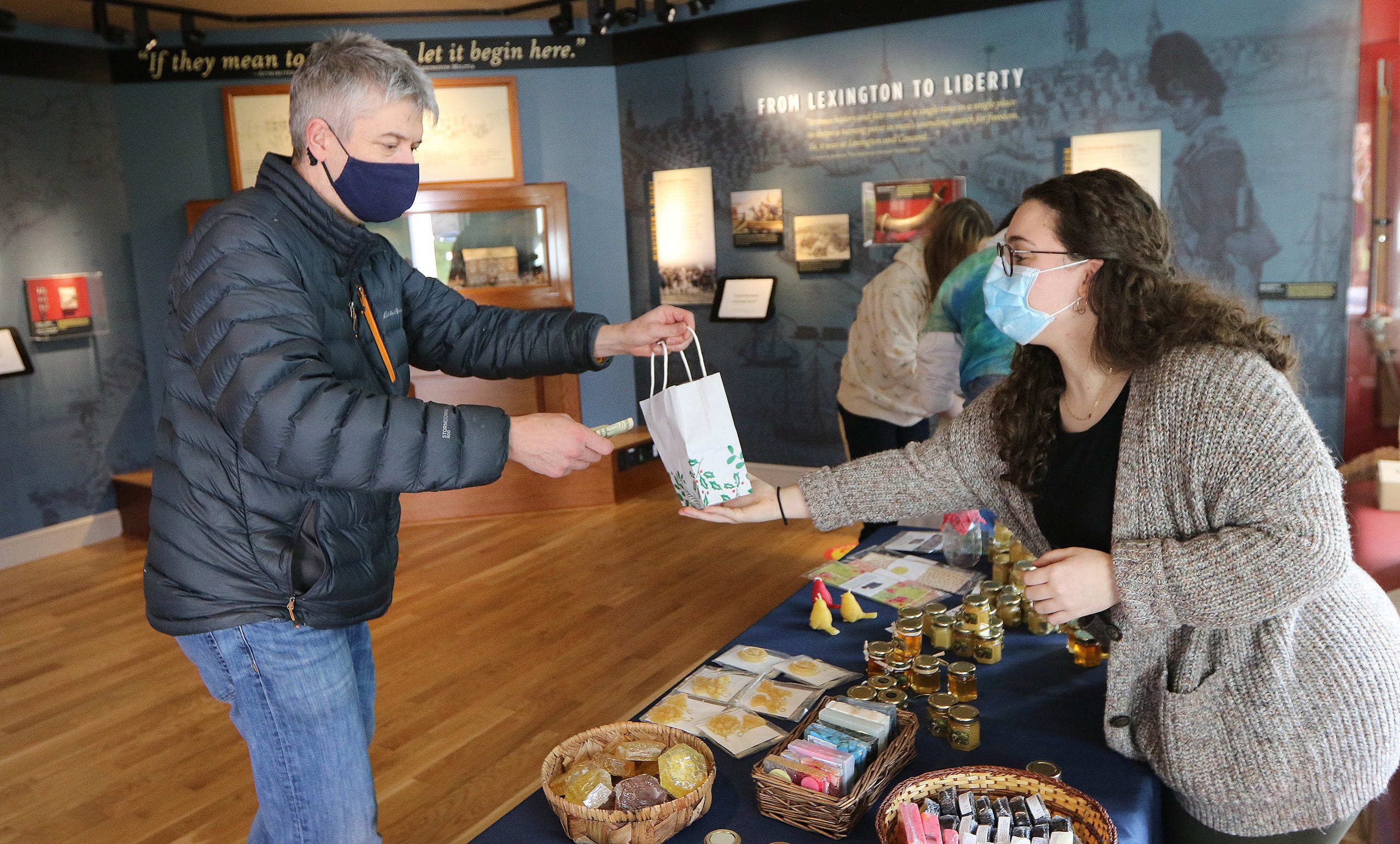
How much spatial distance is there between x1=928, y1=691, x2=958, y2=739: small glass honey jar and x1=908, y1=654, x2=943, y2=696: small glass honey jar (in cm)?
11

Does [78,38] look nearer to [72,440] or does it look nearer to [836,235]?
[72,440]

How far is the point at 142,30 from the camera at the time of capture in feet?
18.5

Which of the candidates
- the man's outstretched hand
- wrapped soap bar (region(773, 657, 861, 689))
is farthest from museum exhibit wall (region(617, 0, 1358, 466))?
the man's outstretched hand

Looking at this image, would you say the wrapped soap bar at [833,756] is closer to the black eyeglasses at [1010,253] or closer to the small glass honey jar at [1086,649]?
the small glass honey jar at [1086,649]

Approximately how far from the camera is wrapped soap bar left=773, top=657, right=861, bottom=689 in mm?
1979

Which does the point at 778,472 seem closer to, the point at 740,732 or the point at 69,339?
the point at 69,339

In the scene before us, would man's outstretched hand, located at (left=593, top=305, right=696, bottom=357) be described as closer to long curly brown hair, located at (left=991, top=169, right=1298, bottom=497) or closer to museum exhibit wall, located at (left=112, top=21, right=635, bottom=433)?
long curly brown hair, located at (left=991, top=169, right=1298, bottom=497)

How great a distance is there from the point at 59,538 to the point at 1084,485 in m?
6.29

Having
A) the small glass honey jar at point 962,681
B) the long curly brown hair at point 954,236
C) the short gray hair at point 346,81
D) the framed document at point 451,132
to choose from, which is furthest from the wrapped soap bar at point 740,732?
the framed document at point 451,132

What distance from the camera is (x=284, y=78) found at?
253 inches

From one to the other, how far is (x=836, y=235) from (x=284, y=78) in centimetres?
383

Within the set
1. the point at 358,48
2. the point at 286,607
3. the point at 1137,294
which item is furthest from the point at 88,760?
the point at 1137,294

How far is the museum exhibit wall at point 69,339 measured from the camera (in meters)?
5.66

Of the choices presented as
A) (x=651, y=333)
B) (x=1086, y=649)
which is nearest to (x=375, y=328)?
(x=651, y=333)
